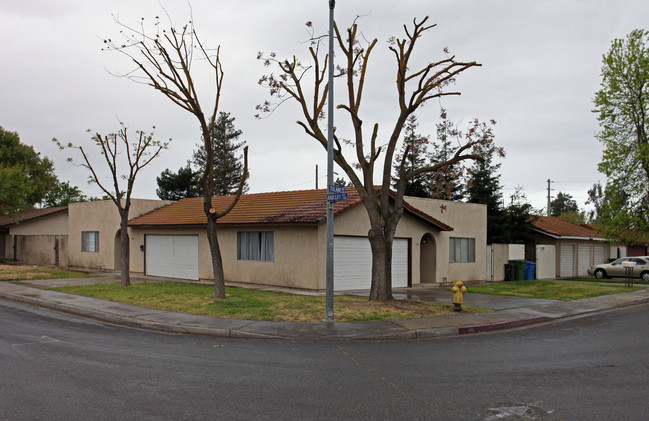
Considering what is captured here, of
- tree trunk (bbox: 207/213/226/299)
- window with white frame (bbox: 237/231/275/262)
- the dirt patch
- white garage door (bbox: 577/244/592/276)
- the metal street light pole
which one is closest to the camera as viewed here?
the metal street light pole

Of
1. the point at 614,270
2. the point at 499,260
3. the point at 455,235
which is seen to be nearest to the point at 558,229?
the point at 614,270

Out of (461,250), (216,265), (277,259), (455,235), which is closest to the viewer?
(216,265)

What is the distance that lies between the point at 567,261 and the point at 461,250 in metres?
13.4

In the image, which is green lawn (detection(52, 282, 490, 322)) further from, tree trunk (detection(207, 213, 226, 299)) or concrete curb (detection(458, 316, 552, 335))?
concrete curb (detection(458, 316, 552, 335))

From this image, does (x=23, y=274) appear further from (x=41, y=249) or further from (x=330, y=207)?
(x=330, y=207)

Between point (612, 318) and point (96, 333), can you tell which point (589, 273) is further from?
point (96, 333)

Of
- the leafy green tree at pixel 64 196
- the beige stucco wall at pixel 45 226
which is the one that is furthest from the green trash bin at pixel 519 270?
the leafy green tree at pixel 64 196

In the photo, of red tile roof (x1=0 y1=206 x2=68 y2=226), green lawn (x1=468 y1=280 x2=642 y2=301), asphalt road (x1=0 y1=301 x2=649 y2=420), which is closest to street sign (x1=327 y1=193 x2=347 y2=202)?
asphalt road (x1=0 y1=301 x2=649 y2=420)

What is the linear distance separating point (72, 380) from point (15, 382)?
0.67 metres

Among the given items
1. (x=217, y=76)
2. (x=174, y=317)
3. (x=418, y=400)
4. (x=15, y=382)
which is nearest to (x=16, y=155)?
(x=217, y=76)

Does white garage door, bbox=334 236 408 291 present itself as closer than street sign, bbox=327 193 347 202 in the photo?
No

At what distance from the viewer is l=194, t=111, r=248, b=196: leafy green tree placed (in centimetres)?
5866

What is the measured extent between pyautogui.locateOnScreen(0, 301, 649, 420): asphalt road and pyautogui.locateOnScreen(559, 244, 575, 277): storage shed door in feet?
79.1

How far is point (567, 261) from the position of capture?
34.2 m
